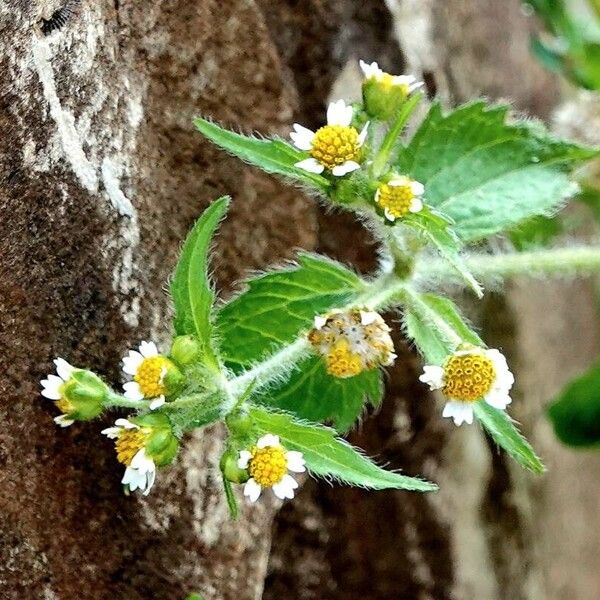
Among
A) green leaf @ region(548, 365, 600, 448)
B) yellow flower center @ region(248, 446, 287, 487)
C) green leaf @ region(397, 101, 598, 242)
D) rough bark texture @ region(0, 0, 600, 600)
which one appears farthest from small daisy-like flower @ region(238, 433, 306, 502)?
green leaf @ region(548, 365, 600, 448)

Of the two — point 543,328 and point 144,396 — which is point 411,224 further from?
point 543,328

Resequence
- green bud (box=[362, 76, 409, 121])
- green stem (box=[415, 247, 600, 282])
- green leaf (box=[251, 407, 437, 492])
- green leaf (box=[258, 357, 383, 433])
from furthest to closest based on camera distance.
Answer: green stem (box=[415, 247, 600, 282])
green leaf (box=[258, 357, 383, 433])
green bud (box=[362, 76, 409, 121])
green leaf (box=[251, 407, 437, 492])

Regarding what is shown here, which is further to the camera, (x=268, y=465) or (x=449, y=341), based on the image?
(x=449, y=341)

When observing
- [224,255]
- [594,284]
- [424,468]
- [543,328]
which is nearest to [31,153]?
[224,255]

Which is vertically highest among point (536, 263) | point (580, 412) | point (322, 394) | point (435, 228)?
point (435, 228)

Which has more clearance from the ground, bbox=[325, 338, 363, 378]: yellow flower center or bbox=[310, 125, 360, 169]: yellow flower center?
bbox=[310, 125, 360, 169]: yellow flower center

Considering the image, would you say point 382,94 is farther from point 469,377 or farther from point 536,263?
point 536,263

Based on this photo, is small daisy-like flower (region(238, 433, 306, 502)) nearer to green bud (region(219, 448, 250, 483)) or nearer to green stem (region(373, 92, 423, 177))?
green bud (region(219, 448, 250, 483))

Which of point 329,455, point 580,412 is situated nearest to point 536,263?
point 580,412
